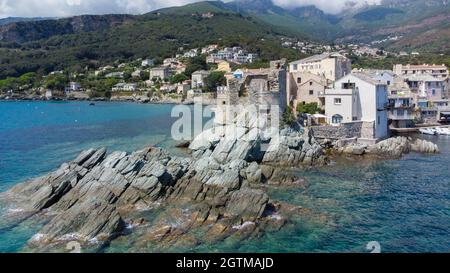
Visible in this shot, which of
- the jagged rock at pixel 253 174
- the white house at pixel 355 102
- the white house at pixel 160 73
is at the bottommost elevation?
the jagged rock at pixel 253 174

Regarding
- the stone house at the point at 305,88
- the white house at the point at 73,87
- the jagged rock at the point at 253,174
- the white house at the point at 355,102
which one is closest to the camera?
the jagged rock at the point at 253,174

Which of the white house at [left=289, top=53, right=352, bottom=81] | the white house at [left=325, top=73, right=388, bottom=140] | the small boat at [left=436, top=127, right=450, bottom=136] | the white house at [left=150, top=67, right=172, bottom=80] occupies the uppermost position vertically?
the white house at [left=150, top=67, right=172, bottom=80]

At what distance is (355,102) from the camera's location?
1391 inches

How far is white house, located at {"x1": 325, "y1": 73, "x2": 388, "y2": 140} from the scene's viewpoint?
35188 mm

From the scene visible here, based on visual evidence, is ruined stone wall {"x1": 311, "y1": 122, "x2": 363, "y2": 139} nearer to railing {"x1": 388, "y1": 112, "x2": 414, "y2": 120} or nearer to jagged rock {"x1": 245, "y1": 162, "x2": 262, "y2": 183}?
railing {"x1": 388, "y1": 112, "x2": 414, "y2": 120}

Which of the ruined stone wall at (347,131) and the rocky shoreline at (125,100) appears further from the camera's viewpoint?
the rocky shoreline at (125,100)

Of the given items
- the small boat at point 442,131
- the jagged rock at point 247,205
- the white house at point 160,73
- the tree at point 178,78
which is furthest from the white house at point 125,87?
the jagged rock at point 247,205

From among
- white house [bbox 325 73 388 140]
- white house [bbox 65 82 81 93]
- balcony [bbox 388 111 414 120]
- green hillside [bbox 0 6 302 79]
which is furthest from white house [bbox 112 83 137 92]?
white house [bbox 325 73 388 140]

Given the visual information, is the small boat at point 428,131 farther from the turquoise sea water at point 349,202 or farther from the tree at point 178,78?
the tree at point 178,78

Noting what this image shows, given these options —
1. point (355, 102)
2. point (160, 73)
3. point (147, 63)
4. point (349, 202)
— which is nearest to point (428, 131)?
point (355, 102)

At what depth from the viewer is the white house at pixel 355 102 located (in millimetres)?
35188

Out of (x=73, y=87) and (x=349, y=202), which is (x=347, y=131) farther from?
(x=73, y=87)

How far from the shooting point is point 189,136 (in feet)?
133

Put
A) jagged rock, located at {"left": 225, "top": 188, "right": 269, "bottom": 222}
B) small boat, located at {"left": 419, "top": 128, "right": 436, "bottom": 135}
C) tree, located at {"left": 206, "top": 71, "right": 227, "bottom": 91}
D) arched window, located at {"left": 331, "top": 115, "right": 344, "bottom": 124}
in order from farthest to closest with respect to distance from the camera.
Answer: tree, located at {"left": 206, "top": 71, "right": 227, "bottom": 91} → small boat, located at {"left": 419, "top": 128, "right": 436, "bottom": 135} → arched window, located at {"left": 331, "top": 115, "right": 344, "bottom": 124} → jagged rock, located at {"left": 225, "top": 188, "right": 269, "bottom": 222}
